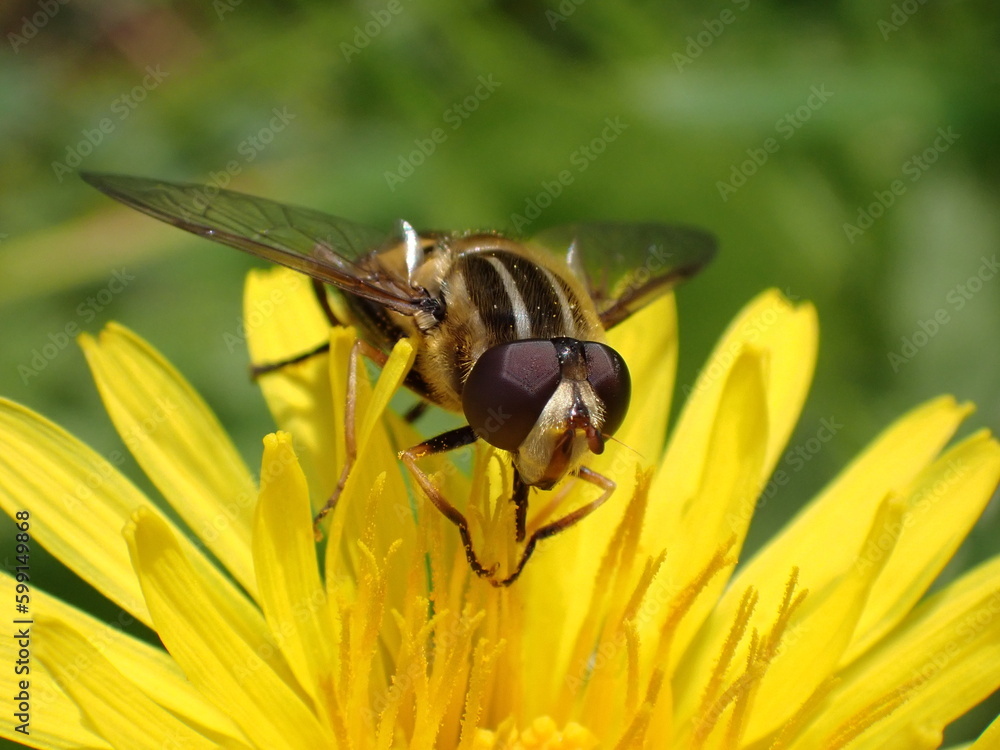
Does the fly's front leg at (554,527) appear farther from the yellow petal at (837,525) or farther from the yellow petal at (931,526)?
the yellow petal at (931,526)

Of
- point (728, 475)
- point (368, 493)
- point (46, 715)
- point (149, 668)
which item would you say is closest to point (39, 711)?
point (46, 715)

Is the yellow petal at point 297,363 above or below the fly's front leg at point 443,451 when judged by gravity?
above

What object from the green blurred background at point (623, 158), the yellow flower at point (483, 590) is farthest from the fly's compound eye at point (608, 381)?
the green blurred background at point (623, 158)

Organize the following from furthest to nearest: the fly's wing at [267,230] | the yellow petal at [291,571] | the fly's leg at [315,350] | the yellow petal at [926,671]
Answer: the fly's leg at [315,350], the fly's wing at [267,230], the yellow petal at [926,671], the yellow petal at [291,571]

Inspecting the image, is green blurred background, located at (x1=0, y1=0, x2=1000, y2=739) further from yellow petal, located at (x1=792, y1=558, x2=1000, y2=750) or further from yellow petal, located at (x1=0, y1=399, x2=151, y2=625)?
yellow petal, located at (x1=0, y1=399, x2=151, y2=625)

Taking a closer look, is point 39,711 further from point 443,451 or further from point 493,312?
point 493,312

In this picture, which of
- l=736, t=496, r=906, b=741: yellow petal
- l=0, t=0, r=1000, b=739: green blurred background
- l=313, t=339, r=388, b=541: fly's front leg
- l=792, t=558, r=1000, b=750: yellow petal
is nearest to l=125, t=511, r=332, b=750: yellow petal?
l=313, t=339, r=388, b=541: fly's front leg
